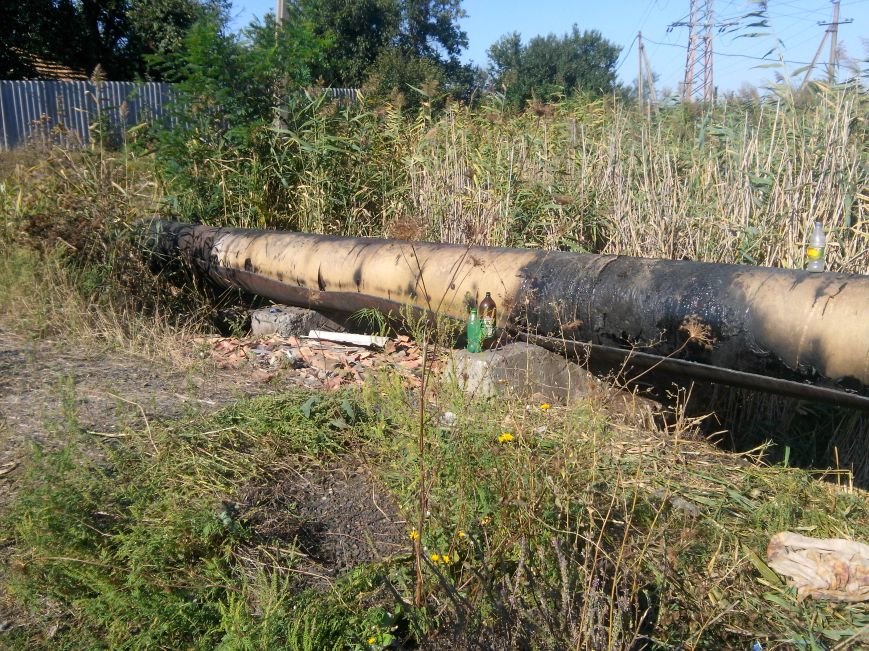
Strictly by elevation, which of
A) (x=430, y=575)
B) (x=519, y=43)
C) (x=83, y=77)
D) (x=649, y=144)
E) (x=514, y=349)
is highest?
(x=519, y=43)

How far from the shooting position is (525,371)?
367 cm

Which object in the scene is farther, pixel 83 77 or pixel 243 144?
pixel 83 77

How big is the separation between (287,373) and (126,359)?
96 cm

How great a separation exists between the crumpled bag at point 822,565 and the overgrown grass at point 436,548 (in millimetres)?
52

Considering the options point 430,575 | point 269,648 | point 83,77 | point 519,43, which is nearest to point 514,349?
point 430,575

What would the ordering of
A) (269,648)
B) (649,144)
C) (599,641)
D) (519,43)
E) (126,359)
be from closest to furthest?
1. (599,641)
2. (269,648)
3. (126,359)
4. (649,144)
5. (519,43)

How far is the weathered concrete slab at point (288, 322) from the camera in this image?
5.48 meters

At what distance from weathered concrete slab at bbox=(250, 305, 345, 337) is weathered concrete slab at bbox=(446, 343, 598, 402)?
1942 mm

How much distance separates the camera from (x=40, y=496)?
2496 millimetres

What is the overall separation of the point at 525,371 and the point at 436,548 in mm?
1524

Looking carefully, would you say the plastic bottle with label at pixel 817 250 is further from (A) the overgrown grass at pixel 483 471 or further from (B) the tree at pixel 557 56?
(B) the tree at pixel 557 56

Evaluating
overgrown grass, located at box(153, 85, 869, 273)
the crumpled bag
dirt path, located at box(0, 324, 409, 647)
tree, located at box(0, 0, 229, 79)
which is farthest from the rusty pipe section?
tree, located at box(0, 0, 229, 79)

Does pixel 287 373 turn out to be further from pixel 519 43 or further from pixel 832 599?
pixel 519 43

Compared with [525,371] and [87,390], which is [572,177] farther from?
[87,390]
